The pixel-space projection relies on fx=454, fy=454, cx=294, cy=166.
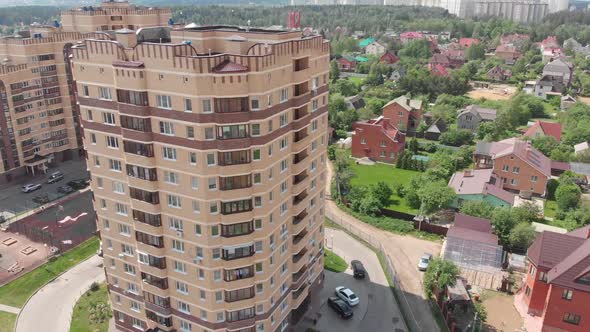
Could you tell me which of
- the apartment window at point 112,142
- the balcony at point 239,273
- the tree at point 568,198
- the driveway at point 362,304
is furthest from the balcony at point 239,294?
the tree at point 568,198

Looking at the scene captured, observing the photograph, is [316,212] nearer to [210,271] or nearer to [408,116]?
[210,271]

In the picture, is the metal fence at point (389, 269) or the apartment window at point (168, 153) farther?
the metal fence at point (389, 269)

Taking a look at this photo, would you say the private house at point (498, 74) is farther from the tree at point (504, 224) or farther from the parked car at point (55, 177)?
the parked car at point (55, 177)

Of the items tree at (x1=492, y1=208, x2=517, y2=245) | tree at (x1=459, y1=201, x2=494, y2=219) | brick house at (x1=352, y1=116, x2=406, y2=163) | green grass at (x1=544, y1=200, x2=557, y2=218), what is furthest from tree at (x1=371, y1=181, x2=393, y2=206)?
green grass at (x1=544, y1=200, x2=557, y2=218)

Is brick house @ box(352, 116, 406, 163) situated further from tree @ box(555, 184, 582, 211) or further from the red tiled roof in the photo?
the red tiled roof

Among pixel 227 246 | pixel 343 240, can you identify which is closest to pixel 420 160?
pixel 343 240
